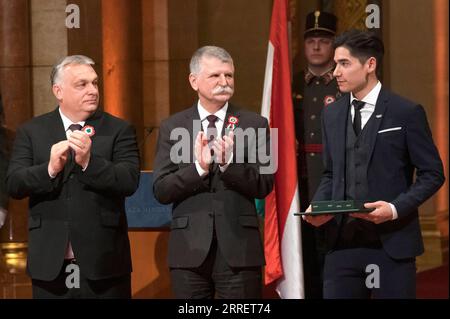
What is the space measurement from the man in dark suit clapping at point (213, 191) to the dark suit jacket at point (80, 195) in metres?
0.22

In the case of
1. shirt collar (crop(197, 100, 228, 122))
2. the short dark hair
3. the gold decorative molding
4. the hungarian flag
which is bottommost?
the hungarian flag

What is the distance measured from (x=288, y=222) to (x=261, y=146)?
1567 millimetres

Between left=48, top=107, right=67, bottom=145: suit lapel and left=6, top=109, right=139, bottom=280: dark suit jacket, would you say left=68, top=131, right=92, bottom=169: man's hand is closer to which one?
left=6, top=109, right=139, bottom=280: dark suit jacket

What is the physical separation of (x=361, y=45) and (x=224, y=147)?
92 cm

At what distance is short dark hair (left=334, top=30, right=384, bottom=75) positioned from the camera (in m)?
5.11

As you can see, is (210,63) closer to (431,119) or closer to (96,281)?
(96,281)

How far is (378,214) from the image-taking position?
4.84 metres

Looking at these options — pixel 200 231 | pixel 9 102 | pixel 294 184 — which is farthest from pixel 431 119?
pixel 200 231

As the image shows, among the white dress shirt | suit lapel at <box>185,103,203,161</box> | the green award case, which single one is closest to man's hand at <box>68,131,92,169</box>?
the white dress shirt

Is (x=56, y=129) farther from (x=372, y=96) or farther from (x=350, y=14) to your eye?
(x=350, y=14)

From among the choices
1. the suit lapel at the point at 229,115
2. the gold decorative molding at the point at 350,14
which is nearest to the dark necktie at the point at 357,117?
the suit lapel at the point at 229,115

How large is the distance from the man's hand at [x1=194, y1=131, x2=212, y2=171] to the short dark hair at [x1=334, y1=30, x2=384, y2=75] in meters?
0.89

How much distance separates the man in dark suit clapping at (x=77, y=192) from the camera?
5012mm

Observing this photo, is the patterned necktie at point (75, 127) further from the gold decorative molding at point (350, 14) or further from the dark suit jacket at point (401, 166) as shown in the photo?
the gold decorative molding at point (350, 14)
